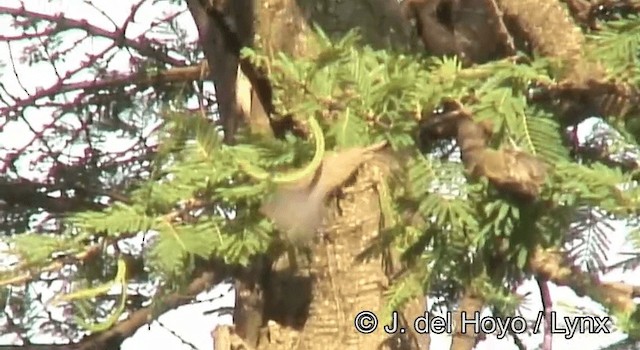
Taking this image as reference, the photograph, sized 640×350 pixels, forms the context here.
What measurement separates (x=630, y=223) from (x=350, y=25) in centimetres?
27

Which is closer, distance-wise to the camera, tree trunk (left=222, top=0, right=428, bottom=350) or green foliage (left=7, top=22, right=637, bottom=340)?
green foliage (left=7, top=22, right=637, bottom=340)

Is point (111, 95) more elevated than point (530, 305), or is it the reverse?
point (111, 95)

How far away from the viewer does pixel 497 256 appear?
43cm

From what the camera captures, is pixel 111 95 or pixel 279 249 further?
pixel 111 95

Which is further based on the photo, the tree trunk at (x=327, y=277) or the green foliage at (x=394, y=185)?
the tree trunk at (x=327, y=277)

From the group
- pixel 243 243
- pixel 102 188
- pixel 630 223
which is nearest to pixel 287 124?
pixel 243 243

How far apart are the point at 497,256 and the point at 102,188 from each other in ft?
1.37

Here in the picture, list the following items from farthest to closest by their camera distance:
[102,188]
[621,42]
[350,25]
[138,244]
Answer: [102,188] → [350,25] → [138,244] → [621,42]

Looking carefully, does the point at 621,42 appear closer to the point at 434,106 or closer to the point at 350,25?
the point at 434,106

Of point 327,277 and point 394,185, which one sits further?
point 327,277

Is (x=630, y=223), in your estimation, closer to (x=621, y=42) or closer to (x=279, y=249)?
(x=621, y=42)

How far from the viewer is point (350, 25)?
0.59m

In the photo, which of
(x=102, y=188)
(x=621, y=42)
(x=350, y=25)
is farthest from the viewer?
(x=102, y=188)

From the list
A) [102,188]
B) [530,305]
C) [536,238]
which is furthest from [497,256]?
[102,188]
